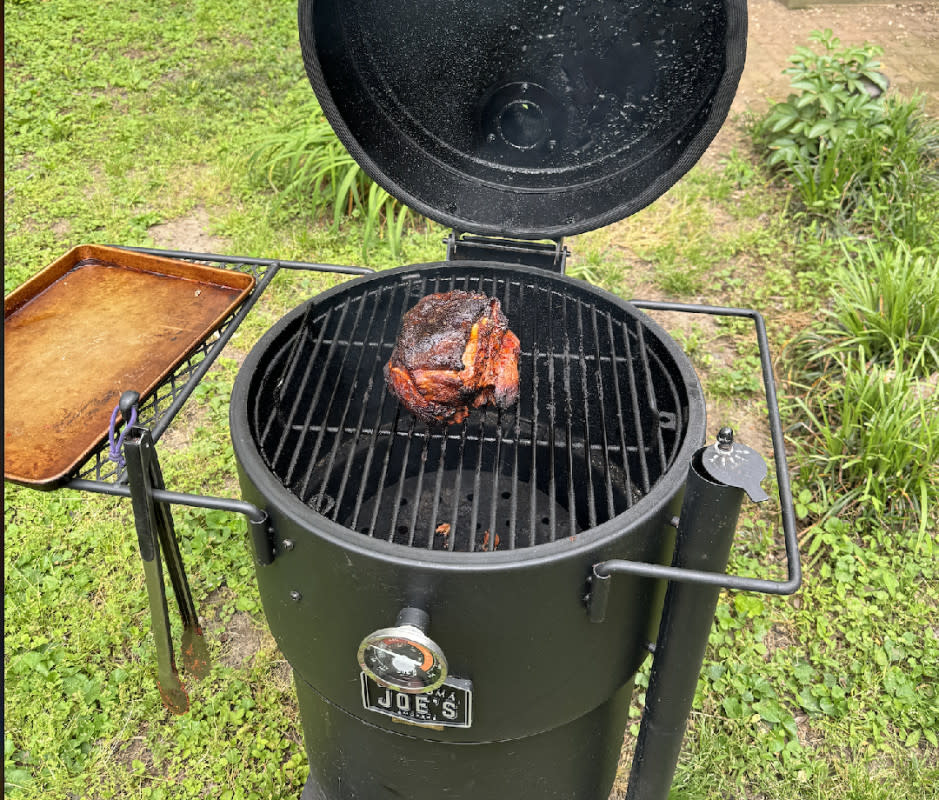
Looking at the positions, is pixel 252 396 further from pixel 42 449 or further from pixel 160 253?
pixel 160 253

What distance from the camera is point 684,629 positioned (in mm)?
1821

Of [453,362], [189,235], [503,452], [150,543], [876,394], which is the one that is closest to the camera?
[150,543]

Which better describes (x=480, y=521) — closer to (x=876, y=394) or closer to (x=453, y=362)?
(x=453, y=362)

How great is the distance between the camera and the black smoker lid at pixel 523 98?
2033mm

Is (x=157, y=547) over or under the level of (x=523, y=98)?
under

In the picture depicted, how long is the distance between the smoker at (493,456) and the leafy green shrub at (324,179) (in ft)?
8.82

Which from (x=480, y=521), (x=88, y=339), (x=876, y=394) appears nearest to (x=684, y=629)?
(x=480, y=521)

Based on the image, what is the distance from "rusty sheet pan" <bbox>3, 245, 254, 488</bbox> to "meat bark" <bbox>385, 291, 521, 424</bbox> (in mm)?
585

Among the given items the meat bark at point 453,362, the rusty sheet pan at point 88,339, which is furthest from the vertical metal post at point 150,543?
the meat bark at point 453,362

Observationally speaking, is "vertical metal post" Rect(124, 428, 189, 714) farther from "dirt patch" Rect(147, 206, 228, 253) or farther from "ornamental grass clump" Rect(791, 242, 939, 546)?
"dirt patch" Rect(147, 206, 228, 253)

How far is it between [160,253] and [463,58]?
1.10 m

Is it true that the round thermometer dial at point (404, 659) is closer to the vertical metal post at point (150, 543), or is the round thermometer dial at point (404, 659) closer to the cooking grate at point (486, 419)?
the cooking grate at point (486, 419)

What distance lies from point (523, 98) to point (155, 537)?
1.57m

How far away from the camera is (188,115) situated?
657 centimetres
